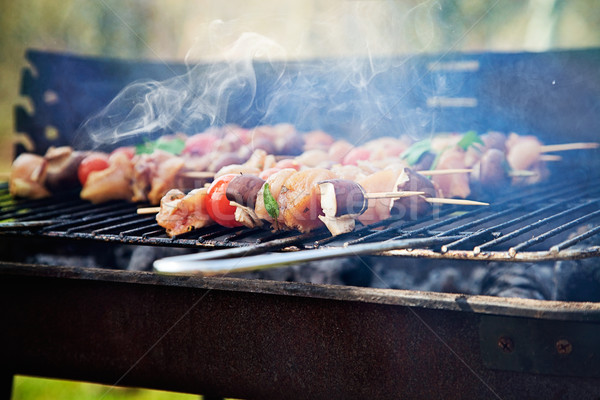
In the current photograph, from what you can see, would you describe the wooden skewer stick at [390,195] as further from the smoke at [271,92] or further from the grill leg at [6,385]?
the smoke at [271,92]

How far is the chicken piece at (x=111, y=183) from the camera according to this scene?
136 inches

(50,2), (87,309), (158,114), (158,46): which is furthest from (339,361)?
(50,2)

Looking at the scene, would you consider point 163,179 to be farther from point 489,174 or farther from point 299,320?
point 489,174

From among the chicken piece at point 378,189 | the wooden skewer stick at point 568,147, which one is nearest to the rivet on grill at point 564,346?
the chicken piece at point 378,189

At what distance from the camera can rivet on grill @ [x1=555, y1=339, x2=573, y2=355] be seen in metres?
1.69

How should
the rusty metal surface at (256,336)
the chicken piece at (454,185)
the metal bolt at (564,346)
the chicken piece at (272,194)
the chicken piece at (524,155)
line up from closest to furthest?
the metal bolt at (564,346) < the rusty metal surface at (256,336) < the chicken piece at (272,194) < the chicken piece at (454,185) < the chicken piece at (524,155)

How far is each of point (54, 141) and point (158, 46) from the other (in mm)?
6863

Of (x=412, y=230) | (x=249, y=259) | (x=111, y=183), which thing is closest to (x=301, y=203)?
(x=412, y=230)

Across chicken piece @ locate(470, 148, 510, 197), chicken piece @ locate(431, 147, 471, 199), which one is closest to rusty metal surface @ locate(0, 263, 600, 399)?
chicken piece @ locate(431, 147, 471, 199)

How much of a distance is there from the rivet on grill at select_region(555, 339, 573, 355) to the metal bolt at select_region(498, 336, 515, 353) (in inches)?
5.3

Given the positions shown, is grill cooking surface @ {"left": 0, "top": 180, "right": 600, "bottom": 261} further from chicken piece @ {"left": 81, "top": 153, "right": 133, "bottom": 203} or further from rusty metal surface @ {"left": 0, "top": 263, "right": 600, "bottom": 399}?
rusty metal surface @ {"left": 0, "top": 263, "right": 600, "bottom": 399}

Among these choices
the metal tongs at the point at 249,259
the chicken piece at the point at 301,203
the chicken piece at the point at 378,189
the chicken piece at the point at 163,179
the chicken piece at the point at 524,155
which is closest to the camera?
the metal tongs at the point at 249,259

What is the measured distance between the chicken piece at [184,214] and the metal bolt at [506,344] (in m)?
1.53

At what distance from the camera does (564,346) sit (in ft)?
5.58
